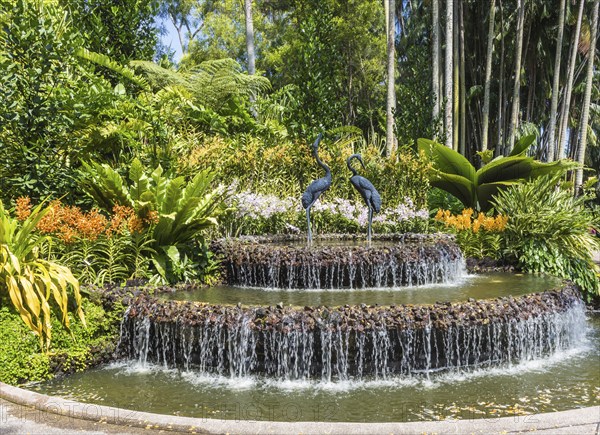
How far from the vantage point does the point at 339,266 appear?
770cm

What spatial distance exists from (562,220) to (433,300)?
365 centimetres

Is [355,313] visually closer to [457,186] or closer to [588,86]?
[457,186]

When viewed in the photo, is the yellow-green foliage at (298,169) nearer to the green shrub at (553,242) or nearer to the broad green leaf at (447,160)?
the broad green leaf at (447,160)

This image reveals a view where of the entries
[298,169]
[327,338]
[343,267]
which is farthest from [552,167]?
[327,338]

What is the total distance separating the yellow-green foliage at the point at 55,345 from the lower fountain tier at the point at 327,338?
231 millimetres

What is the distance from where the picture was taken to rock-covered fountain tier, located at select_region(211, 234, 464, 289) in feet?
25.4

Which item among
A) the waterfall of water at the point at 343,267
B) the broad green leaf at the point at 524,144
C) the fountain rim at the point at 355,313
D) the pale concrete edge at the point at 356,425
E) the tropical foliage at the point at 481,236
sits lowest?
the pale concrete edge at the point at 356,425

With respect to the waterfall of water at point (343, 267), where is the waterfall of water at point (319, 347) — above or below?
below

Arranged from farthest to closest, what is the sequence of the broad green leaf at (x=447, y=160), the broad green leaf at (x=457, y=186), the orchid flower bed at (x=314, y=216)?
the broad green leaf at (x=447, y=160), the broad green leaf at (x=457, y=186), the orchid flower bed at (x=314, y=216)

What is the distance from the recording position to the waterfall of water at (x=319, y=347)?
5.45m

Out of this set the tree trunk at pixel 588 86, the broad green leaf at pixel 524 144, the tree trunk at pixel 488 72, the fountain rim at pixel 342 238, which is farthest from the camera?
the tree trunk at pixel 488 72

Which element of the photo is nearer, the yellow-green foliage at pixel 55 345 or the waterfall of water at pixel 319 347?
the yellow-green foliage at pixel 55 345

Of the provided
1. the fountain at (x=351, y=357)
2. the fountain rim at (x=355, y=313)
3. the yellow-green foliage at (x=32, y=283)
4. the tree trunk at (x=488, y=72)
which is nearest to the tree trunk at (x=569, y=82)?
the tree trunk at (x=488, y=72)

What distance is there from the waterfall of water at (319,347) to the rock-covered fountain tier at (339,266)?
2149 millimetres
